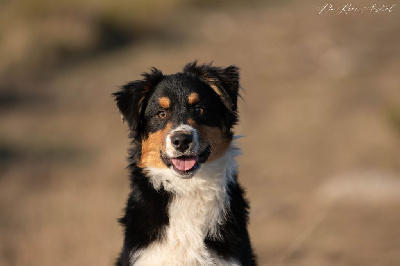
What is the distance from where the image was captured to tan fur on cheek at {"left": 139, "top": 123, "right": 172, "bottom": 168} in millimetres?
6215

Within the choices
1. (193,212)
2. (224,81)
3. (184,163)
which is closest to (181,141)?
(184,163)

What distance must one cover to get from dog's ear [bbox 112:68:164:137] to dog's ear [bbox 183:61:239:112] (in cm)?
36

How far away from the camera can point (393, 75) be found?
24.5 m

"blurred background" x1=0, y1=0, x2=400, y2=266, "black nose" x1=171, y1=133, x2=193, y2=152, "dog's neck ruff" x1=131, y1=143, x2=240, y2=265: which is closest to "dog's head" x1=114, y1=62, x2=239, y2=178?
"black nose" x1=171, y1=133, x2=193, y2=152

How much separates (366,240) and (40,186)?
732 cm

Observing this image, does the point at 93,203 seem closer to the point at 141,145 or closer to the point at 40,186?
the point at 40,186

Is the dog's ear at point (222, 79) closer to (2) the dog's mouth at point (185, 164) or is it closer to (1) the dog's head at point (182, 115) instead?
(1) the dog's head at point (182, 115)

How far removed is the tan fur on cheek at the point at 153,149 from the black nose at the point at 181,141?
23cm

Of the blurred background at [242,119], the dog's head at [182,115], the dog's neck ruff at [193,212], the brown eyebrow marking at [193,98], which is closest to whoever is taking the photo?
the dog's neck ruff at [193,212]

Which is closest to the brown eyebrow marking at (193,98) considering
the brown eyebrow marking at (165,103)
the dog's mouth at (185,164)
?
the brown eyebrow marking at (165,103)

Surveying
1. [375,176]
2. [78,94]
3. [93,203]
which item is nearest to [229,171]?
[93,203]

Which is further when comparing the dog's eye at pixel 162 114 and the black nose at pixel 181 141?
the dog's eye at pixel 162 114

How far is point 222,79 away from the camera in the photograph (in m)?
6.63

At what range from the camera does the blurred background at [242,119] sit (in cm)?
1176
